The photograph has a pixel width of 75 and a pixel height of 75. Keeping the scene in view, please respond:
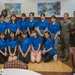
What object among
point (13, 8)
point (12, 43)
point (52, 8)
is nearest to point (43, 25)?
point (12, 43)

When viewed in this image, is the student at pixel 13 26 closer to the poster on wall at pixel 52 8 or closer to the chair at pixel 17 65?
the poster on wall at pixel 52 8

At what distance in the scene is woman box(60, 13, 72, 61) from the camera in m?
6.48

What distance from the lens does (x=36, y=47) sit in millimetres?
6691

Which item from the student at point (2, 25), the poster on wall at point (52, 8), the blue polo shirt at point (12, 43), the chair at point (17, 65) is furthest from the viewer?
the poster on wall at point (52, 8)

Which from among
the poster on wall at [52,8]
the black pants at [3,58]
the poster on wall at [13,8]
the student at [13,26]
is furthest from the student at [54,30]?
the poster on wall at [13,8]

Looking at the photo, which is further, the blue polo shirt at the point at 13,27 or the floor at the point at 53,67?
the blue polo shirt at the point at 13,27

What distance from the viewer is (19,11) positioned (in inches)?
328

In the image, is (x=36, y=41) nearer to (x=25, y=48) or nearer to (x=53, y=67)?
(x=25, y=48)

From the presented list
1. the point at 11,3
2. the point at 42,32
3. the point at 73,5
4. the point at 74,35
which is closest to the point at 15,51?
the point at 42,32

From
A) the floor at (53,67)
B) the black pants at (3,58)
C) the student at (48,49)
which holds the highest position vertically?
the student at (48,49)

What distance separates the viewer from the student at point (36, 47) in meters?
6.59

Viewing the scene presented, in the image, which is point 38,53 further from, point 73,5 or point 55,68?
point 73,5

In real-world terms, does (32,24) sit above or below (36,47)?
above

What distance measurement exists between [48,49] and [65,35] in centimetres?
64
